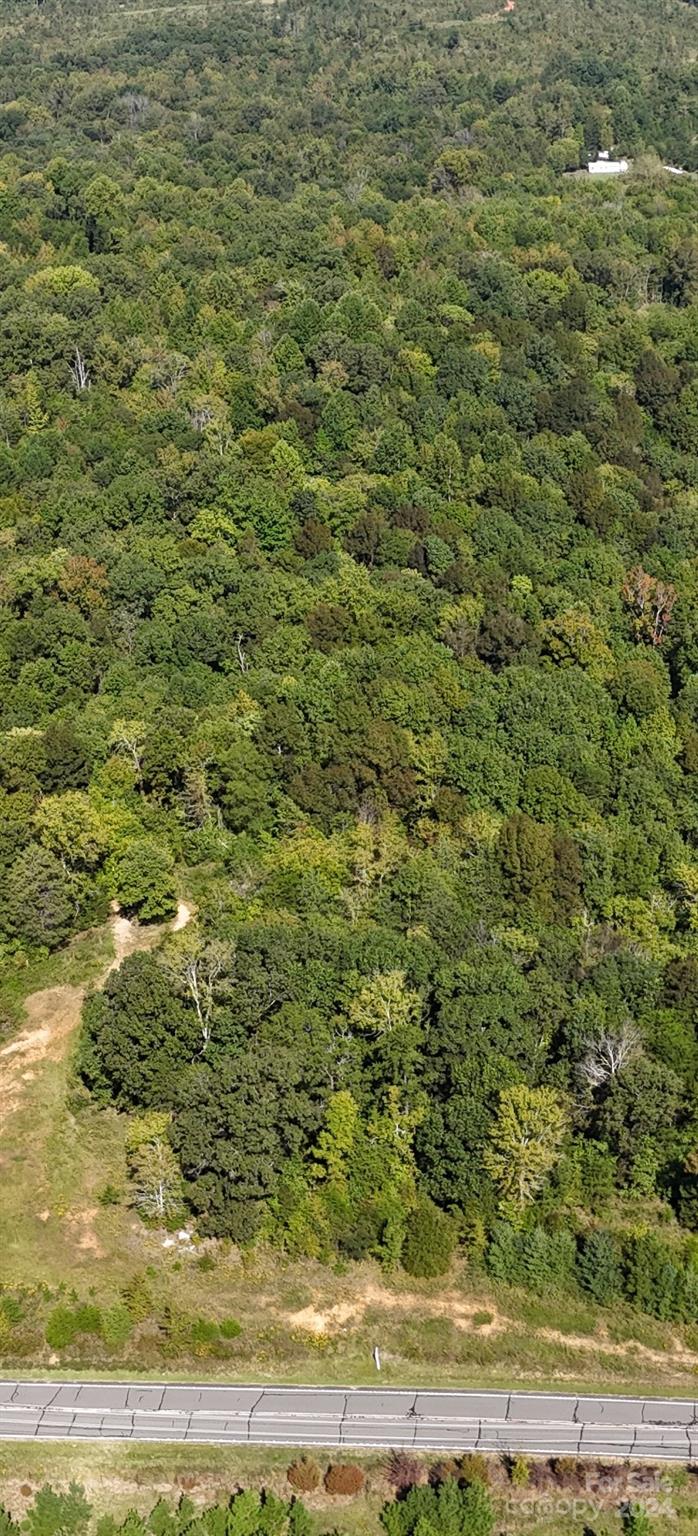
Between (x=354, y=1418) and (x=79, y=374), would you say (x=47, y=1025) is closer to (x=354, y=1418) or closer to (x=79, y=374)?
(x=354, y=1418)

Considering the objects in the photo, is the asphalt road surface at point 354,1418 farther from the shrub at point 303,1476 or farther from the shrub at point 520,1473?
the shrub at point 303,1476

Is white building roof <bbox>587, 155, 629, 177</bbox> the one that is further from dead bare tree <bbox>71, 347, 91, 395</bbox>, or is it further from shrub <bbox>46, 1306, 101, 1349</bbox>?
shrub <bbox>46, 1306, 101, 1349</bbox>

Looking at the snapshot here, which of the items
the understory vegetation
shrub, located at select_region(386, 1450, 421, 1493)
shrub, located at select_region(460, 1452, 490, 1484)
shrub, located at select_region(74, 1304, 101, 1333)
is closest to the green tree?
shrub, located at select_region(460, 1452, 490, 1484)

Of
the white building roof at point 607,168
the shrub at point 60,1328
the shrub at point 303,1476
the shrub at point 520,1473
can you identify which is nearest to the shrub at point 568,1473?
the shrub at point 520,1473

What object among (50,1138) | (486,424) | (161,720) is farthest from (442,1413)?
(486,424)

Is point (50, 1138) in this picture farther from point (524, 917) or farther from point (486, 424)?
point (486, 424)

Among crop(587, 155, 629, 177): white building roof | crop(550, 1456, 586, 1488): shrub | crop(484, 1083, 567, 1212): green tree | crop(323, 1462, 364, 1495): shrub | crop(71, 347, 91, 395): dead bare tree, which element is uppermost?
crop(587, 155, 629, 177): white building roof
